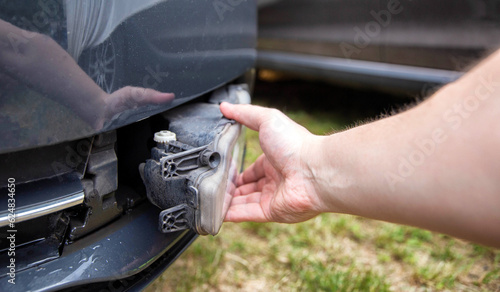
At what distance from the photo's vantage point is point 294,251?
6.21ft

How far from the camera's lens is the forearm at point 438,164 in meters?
0.88

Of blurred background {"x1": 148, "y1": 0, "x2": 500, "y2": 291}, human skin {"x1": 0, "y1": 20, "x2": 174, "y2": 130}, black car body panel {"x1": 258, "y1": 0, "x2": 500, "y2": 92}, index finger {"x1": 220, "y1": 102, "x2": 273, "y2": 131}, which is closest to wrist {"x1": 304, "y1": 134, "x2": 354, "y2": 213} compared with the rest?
index finger {"x1": 220, "y1": 102, "x2": 273, "y2": 131}

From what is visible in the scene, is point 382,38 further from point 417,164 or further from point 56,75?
point 56,75

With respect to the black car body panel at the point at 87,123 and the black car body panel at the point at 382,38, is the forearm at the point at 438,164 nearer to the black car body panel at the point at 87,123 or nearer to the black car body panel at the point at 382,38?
the black car body panel at the point at 87,123

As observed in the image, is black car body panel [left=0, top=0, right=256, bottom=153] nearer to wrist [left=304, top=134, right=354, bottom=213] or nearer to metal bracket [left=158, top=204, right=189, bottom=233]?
metal bracket [left=158, top=204, right=189, bottom=233]

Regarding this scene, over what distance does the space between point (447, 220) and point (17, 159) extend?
38.3 inches

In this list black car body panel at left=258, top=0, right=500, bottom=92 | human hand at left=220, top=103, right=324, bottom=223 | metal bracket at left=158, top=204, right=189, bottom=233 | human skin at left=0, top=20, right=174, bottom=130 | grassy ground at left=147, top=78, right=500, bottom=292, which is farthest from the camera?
black car body panel at left=258, top=0, right=500, bottom=92

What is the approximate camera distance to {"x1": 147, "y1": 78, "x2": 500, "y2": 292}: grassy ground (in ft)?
5.54

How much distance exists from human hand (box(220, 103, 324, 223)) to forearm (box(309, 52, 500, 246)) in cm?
15

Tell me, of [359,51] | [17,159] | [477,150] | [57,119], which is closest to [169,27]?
[57,119]

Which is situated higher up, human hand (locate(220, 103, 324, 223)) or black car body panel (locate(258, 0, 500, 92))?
black car body panel (locate(258, 0, 500, 92))

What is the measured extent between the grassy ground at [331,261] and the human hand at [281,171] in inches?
15.4

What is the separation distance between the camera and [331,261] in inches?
72.4

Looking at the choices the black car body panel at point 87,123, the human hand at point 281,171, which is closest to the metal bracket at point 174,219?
the black car body panel at point 87,123
